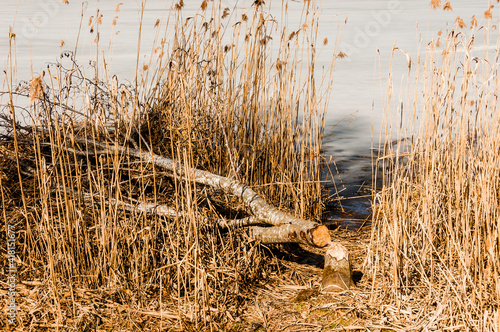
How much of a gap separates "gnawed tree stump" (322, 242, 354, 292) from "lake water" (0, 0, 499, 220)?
665 mm

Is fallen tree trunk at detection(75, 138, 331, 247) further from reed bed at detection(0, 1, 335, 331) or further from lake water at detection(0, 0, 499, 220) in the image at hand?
lake water at detection(0, 0, 499, 220)

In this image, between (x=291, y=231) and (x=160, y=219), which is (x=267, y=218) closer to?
(x=291, y=231)

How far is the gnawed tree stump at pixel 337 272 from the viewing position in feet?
7.23

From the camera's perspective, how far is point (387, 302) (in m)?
2.07

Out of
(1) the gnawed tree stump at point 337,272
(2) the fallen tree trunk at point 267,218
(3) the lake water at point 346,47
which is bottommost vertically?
(1) the gnawed tree stump at point 337,272

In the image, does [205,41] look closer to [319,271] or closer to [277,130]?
[277,130]

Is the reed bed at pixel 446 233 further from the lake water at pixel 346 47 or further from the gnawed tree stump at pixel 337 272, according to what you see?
the lake water at pixel 346 47

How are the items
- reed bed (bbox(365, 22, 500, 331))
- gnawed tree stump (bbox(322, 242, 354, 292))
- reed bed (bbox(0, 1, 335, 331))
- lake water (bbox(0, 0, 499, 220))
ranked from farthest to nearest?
lake water (bbox(0, 0, 499, 220)) → gnawed tree stump (bbox(322, 242, 354, 292)) → reed bed (bbox(0, 1, 335, 331)) → reed bed (bbox(365, 22, 500, 331))

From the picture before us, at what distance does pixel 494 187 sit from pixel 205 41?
1771 mm

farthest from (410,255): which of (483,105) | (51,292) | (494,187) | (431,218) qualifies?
(51,292)

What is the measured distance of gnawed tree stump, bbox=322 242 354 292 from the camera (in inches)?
86.8

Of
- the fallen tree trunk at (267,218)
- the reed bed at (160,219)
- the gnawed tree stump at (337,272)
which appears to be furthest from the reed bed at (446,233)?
the reed bed at (160,219)

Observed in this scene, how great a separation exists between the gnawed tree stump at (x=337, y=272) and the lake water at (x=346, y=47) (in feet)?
2.18

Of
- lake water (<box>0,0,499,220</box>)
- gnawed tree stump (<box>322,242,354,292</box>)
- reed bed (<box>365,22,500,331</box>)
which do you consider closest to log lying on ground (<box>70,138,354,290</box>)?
gnawed tree stump (<box>322,242,354,292</box>)
